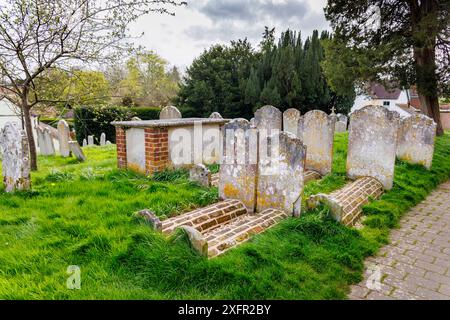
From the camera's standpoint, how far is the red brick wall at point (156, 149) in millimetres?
6133


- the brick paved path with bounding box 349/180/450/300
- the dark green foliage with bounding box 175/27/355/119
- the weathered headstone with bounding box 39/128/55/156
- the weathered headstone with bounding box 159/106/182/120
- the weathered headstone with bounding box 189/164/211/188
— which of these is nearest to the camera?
the brick paved path with bounding box 349/180/450/300

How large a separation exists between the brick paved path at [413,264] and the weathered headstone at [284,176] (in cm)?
125

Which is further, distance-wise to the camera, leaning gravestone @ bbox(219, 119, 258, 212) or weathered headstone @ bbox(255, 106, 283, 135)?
weathered headstone @ bbox(255, 106, 283, 135)

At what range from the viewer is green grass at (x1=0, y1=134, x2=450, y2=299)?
8.86 ft

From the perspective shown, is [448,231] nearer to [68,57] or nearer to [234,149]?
[234,149]

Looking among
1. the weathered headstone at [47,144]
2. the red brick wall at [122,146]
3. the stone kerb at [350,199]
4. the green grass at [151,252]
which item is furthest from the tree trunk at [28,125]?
the stone kerb at [350,199]

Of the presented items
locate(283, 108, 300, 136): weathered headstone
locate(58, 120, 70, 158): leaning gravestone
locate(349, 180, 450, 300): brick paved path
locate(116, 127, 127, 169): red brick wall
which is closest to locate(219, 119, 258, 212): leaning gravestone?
locate(349, 180, 450, 300): brick paved path

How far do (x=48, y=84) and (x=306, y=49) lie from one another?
66.4 ft

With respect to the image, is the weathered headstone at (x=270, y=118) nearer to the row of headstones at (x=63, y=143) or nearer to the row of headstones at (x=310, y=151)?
the row of headstones at (x=310, y=151)

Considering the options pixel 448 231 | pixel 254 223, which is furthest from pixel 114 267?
pixel 448 231

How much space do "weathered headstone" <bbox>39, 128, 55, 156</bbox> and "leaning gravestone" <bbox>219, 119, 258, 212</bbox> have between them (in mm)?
9347

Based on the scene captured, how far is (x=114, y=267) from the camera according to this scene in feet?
9.75

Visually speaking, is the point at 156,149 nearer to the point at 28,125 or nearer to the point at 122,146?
the point at 122,146

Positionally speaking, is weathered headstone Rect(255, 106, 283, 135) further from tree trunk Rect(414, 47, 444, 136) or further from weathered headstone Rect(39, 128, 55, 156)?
weathered headstone Rect(39, 128, 55, 156)
